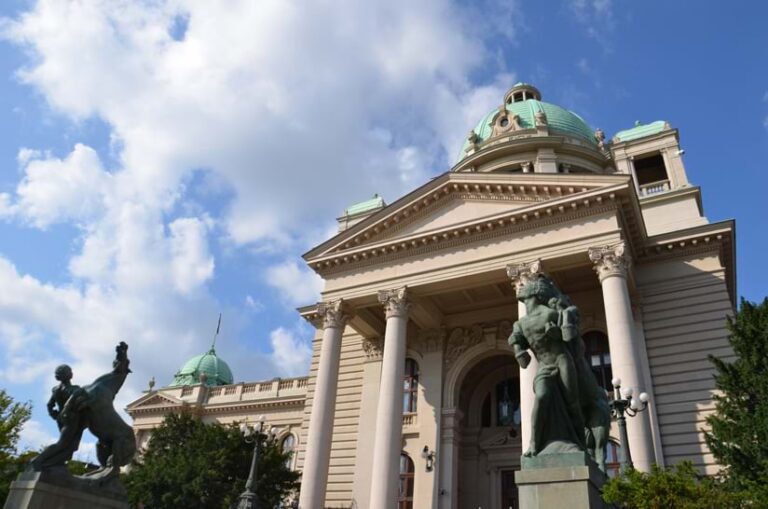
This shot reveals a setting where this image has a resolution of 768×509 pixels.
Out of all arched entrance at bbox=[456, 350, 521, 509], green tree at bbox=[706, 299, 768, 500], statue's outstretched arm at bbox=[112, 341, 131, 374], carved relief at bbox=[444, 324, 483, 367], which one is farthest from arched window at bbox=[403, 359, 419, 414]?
statue's outstretched arm at bbox=[112, 341, 131, 374]

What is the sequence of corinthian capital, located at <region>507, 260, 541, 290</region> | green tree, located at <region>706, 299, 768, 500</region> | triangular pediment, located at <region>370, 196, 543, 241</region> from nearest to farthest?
green tree, located at <region>706, 299, 768, 500</region>, corinthian capital, located at <region>507, 260, 541, 290</region>, triangular pediment, located at <region>370, 196, 543, 241</region>

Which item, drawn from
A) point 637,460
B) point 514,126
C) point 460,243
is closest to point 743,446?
point 637,460

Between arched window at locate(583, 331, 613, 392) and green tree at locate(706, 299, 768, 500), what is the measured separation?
17.6ft

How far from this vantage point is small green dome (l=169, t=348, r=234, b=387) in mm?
56875

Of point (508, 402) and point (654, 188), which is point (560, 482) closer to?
point (508, 402)

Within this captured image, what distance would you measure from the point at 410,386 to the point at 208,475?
9.39m

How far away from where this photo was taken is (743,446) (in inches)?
624

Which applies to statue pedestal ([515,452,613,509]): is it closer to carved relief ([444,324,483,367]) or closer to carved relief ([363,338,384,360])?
carved relief ([444,324,483,367])

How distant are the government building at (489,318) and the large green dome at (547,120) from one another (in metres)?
9.67

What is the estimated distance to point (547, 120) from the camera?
4109cm

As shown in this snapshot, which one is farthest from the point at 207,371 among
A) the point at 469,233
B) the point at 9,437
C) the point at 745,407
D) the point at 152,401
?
the point at 745,407

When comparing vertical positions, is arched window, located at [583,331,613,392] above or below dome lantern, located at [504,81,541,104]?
below

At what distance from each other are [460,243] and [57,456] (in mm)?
17511

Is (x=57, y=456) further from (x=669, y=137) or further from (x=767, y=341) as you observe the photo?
(x=669, y=137)
